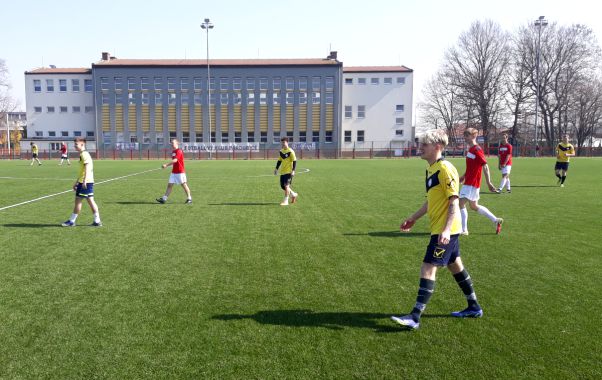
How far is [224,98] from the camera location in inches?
2419

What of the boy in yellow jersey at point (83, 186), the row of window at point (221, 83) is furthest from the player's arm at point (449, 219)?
the row of window at point (221, 83)

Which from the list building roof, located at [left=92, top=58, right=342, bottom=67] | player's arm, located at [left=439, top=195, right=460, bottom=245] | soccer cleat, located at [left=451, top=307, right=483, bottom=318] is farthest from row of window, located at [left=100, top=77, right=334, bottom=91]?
player's arm, located at [left=439, top=195, right=460, bottom=245]

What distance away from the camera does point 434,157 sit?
4.11m

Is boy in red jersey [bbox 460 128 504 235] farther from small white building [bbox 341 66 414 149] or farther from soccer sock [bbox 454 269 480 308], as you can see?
small white building [bbox 341 66 414 149]

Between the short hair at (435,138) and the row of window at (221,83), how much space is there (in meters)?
58.9

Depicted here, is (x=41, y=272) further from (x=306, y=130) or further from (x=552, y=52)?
(x=552, y=52)

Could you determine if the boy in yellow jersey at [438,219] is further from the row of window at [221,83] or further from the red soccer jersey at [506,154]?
the row of window at [221,83]

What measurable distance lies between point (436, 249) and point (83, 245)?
606 centimetres

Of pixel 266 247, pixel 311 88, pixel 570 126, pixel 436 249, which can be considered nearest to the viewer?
pixel 436 249

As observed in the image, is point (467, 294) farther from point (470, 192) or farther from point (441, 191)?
→ point (470, 192)

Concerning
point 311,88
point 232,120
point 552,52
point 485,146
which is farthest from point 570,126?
point 232,120

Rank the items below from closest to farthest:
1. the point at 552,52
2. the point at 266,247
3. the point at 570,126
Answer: the point at 266,247, the point at 552,52, the point at 570,126

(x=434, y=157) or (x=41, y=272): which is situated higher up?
(x=434, y=157)

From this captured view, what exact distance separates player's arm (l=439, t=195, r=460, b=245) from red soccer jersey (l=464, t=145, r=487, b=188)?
4.29 metres
